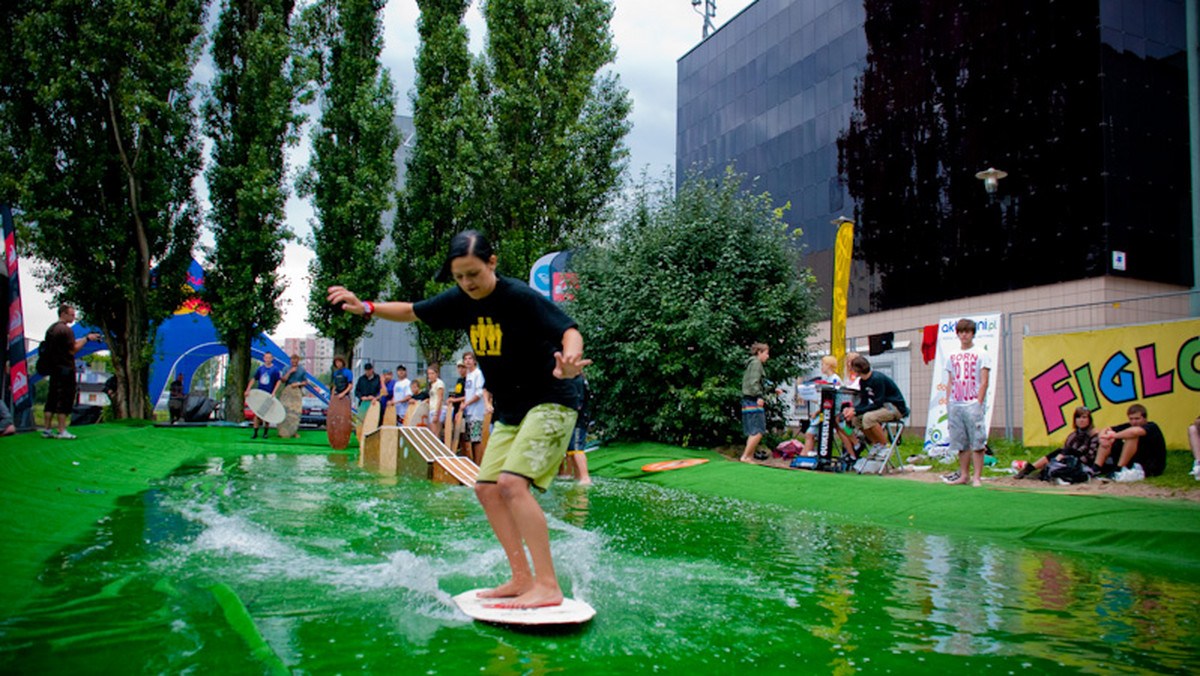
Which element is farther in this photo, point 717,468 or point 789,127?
point 789,127

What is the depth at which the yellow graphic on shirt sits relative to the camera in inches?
143

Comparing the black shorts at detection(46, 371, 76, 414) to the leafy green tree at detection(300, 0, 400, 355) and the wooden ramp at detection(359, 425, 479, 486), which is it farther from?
the leafy green tree at detection(300, 0, 400, 355)

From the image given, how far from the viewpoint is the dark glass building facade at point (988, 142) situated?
18562 millimetres

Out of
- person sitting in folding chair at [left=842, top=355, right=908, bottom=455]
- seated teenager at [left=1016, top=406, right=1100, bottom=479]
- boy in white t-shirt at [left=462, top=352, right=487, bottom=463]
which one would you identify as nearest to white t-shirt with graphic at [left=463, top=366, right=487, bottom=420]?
boy in white t-shirt at [left=462, top=352, right=487, bottom=463]

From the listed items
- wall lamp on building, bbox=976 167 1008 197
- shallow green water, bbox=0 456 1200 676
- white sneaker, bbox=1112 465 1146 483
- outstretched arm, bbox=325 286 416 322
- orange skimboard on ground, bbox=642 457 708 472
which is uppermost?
wall lamp on building, bbox=976 167 1008 197

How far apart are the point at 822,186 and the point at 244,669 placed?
29.3 m

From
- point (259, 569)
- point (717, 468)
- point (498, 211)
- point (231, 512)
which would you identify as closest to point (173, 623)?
point (259, 569)

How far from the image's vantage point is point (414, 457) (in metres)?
10.1

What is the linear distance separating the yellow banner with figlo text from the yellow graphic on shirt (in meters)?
10.6

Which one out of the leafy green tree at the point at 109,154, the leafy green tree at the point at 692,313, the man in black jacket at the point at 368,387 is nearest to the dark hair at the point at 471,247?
the leafy green tree at the point at 692,313

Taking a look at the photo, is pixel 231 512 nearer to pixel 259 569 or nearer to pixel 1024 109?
pixel 259 569

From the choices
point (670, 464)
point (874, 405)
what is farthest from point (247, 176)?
point (874, 405)

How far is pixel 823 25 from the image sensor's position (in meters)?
29.9

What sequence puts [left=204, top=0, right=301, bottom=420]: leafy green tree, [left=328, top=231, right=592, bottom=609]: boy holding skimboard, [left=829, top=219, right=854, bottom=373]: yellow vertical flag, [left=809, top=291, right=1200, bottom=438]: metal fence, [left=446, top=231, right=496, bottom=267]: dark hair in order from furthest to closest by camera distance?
[left=204, top=0, right=301, bottom=420]: leafy green tree
[left=829, top=219, right=854, bottom=373]: yellow vertical flag
[left=809, top=291, right=1200, bottom=438]: metal fence
[left=446, top=231, right=496, bottom=267]: dark hair
[left=328, top=231, right=592, bottom=609]: boy holding skimboard
